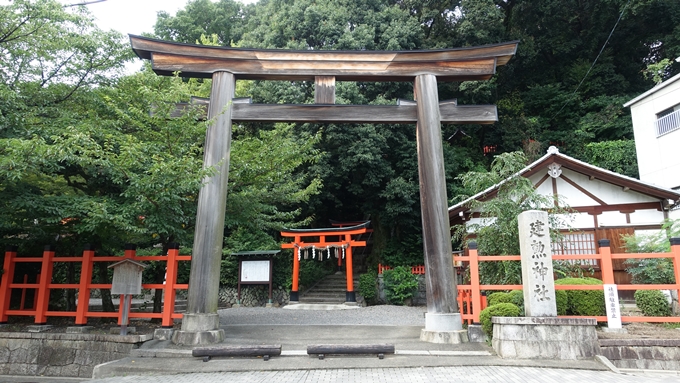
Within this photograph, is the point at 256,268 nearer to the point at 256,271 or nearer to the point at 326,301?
the point at 256,271

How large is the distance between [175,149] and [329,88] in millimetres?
3479

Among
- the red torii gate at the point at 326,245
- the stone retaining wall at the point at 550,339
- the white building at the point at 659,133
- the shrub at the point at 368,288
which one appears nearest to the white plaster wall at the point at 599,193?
the white building at the point at 659,133

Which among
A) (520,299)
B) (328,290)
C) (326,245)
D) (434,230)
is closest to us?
(520,299)

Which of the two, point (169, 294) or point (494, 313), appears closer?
point (494, 313)

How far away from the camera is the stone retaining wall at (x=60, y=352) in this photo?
23.9ft

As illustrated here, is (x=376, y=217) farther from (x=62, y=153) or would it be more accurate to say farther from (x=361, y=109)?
(x=62, y=153)

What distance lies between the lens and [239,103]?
8.66m

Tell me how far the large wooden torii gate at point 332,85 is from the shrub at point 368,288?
10599 millimetres

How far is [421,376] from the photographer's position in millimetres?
5414

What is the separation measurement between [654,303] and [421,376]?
5.30 m

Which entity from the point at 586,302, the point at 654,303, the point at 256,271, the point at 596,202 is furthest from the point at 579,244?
the point at 256,271

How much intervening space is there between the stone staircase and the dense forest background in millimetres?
2579

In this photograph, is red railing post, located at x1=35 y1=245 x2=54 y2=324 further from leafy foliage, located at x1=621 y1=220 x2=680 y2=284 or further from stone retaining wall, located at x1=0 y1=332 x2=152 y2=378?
leafy foliage, located at x1=621 y1=220 x2=680 y2=284

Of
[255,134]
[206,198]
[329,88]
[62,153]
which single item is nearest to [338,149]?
[255,134]
